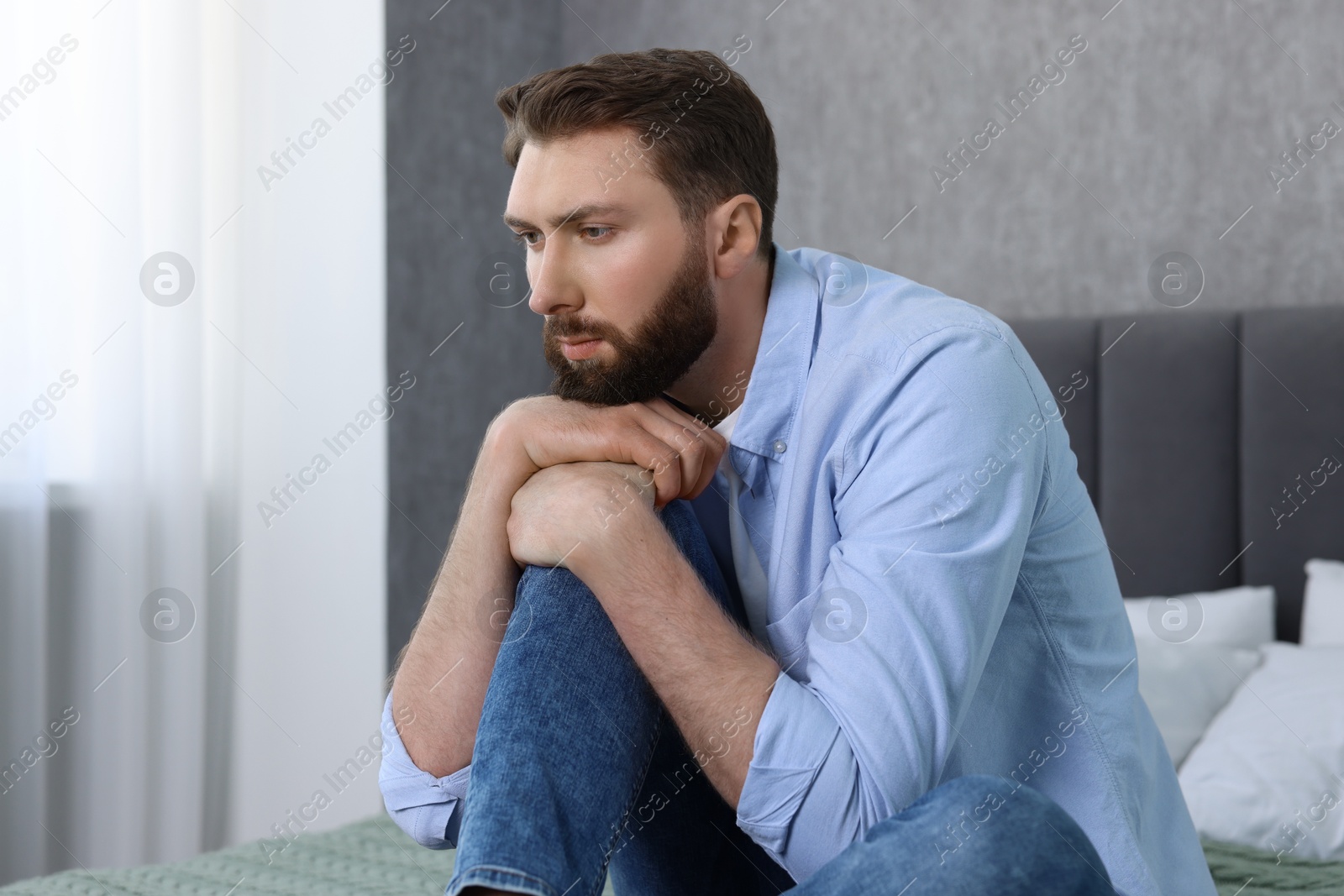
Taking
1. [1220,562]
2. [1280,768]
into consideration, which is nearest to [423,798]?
[1280,768]

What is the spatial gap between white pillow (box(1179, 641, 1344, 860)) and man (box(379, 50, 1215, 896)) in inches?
19.4

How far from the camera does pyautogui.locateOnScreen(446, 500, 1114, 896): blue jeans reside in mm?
729

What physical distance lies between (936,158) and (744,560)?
1.44m

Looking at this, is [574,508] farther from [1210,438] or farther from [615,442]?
[1210,438]

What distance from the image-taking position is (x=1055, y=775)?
0.98 meters

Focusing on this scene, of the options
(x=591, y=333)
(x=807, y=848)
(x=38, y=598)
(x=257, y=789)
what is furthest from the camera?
(x=257, y=789)

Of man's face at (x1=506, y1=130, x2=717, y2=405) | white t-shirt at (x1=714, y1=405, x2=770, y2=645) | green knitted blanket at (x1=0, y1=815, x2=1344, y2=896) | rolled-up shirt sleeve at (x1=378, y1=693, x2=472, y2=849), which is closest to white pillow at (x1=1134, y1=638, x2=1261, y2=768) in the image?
green knitted blanket at (x1=0, y1=815, x2=1344, y2=896)

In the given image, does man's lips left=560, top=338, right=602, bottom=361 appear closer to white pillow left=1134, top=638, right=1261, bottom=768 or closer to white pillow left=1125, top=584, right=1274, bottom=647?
white pillow left=1134, top=638, right=1261, bottom=768

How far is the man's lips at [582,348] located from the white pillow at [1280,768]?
3.09ft

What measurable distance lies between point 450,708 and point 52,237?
1452mm

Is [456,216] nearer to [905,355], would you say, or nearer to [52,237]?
[52,237]

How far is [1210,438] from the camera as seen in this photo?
1955mm

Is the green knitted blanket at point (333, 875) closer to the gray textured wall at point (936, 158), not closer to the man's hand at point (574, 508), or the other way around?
the man's hand at point (574, 508)

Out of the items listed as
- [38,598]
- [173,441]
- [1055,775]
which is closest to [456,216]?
[173,441]
